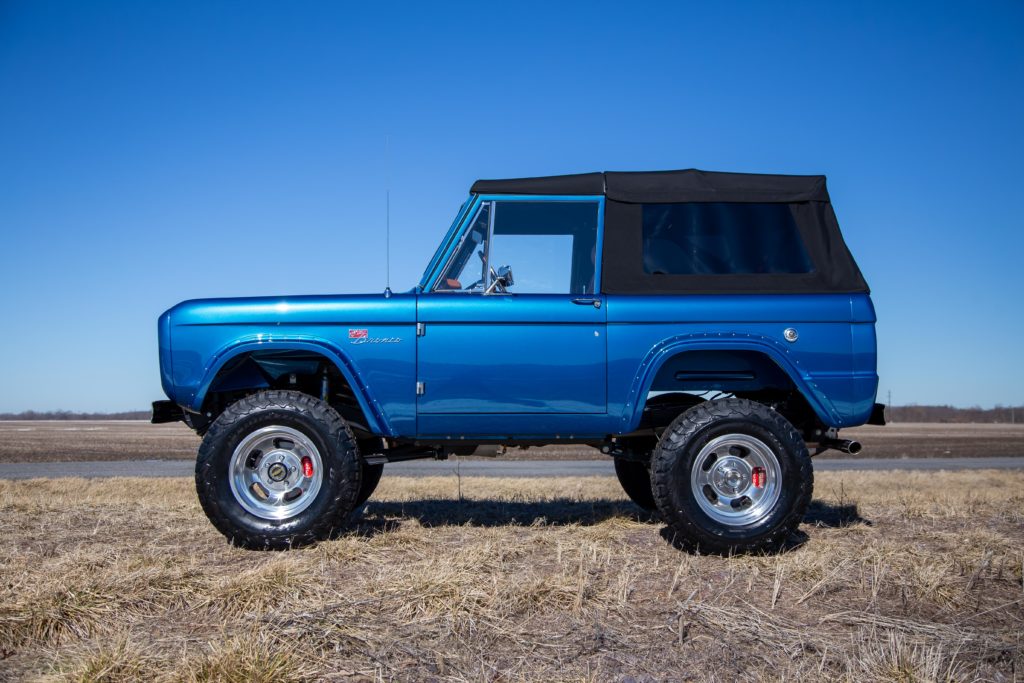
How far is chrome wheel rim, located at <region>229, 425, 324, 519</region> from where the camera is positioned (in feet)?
15.7

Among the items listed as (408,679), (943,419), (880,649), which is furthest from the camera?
(943,419)

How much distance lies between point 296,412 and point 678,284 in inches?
107

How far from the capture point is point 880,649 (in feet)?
9.22

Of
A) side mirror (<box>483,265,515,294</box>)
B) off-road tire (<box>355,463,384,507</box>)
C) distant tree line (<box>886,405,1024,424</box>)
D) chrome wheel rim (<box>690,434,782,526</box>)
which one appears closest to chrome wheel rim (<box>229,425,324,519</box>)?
off-road tire (<box>355,463,384,507</box>)

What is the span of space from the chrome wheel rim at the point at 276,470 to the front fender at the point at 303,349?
1.50ft

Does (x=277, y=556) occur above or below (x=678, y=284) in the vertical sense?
below

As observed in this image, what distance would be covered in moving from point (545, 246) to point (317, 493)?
238 centimetres

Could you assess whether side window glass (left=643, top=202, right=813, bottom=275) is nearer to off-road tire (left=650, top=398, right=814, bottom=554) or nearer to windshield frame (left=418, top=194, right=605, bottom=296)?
windshield frame (left=418, top=194, right=605, bottom=296)

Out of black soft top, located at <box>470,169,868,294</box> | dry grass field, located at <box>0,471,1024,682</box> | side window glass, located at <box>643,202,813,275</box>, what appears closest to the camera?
dry grass field, located at <box>0,471,1024,682</box>

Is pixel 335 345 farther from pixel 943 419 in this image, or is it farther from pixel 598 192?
pixel 943 419

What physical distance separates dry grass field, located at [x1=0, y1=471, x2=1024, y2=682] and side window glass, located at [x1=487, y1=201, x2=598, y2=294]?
1763 mm

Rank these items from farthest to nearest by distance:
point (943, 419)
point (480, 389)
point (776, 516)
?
point (943, 419) → point (480, 389) → point (776, 516)

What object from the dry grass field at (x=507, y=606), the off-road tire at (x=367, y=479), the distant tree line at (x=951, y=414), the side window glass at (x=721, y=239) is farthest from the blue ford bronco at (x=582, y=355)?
the distant tree line at (x=951, y=414)

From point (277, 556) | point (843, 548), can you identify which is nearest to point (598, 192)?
point (843, 548)
